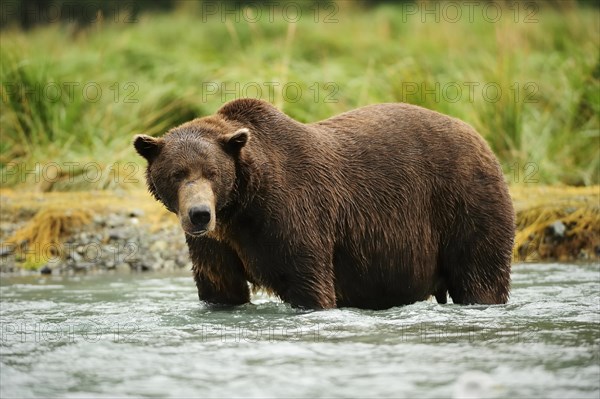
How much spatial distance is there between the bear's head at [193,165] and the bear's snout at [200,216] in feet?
0.10

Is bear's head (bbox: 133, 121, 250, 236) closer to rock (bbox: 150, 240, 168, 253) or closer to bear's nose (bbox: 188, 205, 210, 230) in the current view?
bear's nose (bbox: 188, 205, 210, 230)

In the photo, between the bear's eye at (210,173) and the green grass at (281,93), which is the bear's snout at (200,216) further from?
the green grass at (281,93)

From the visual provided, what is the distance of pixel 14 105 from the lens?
1467cm

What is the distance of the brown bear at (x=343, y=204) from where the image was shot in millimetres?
7340

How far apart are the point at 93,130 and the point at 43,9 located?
1798cm

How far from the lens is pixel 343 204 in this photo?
307 inches

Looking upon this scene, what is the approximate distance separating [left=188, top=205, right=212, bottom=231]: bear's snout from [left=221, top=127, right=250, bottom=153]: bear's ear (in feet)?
1.99

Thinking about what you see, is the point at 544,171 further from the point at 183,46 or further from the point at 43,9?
the point at 43,9

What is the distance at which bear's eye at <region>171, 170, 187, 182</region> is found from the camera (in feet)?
23.3

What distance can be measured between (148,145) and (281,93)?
8159 mm

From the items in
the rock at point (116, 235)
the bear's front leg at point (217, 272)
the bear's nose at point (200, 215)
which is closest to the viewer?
the bear's nose at point (200, 215)

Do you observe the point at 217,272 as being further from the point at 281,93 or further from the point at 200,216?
the point at 281,93

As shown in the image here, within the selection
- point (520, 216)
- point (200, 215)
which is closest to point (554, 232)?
point (520, 216)

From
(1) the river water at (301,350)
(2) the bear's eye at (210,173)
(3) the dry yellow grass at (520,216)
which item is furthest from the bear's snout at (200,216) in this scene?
(3) the dry yellow grass at (520,216)
